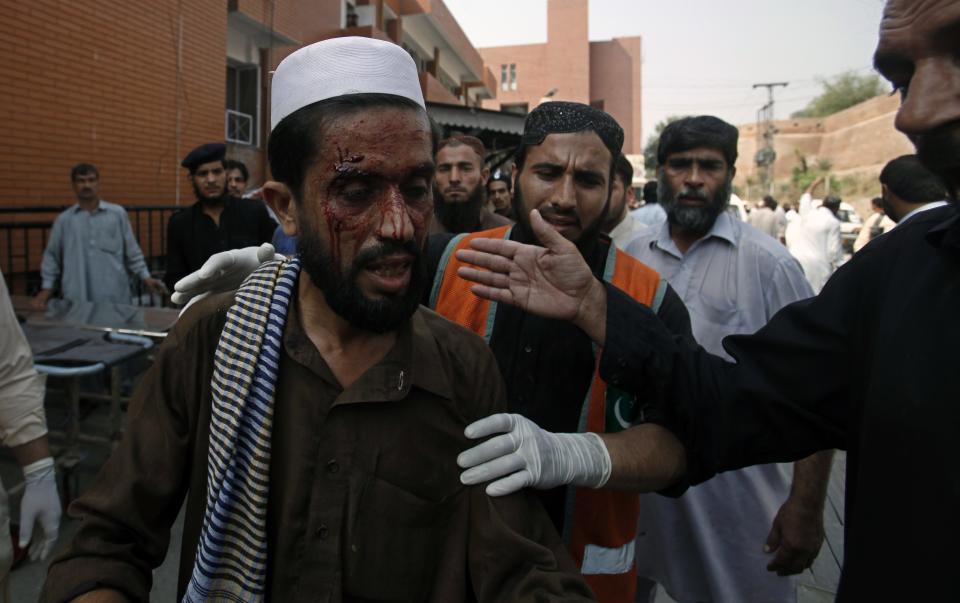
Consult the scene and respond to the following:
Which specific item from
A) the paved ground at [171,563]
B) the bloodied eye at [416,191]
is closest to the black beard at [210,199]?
the paved ground at [171,563]

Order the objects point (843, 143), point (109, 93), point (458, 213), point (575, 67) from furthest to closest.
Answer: point (843, 143) < point (575, 67) < point (109, 93) < point (458, 213)

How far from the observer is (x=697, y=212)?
3.30 metres

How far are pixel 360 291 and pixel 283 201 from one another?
34 cm

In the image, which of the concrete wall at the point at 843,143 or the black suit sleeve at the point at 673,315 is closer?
the black suit sleeve at the point at 673,315

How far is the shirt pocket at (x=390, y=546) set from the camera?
135 centimetres

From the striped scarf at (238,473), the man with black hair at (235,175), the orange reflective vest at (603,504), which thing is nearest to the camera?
the striped scarf at (238,473)

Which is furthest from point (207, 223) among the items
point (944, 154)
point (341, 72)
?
point (944, 154)

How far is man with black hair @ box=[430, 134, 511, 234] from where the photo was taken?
16.2 ft

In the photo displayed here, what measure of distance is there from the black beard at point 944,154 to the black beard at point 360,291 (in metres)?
1.02

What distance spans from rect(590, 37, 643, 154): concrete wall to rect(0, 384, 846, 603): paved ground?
44.3 meters

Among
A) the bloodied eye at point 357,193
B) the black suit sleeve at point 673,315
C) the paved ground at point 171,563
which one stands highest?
the bloodied eye at point 357,193

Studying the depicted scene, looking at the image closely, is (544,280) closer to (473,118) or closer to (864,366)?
(864,366)

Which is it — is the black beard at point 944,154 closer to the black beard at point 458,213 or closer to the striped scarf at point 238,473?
the striped scarf at point 238,473

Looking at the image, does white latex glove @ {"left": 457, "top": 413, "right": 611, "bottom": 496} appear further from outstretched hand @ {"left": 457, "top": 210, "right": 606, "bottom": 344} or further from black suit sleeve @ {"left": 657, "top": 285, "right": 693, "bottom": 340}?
black suit sleeve @ {"left": 657, "top": 285, "right": 693, "bottom": 340}
